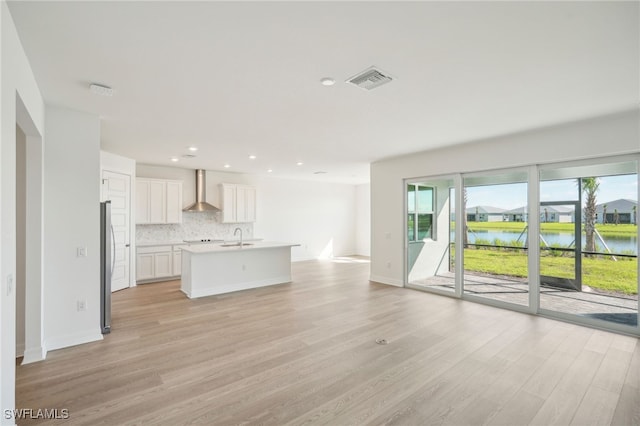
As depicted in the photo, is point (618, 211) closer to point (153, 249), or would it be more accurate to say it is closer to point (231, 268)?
point (231, 268)

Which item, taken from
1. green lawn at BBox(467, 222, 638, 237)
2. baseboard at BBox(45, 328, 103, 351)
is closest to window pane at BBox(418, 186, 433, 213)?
green lawn at BBox(467, 222, 638, 237)

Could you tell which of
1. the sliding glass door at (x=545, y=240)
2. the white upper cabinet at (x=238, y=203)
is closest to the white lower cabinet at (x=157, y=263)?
the white upper cabinet at (x=238, y=203)

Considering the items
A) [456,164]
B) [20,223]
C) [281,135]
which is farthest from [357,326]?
[20,223]

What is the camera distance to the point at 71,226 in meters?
3.33

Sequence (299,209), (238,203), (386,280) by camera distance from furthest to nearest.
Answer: (299,209) → (238,203) → (386,280)

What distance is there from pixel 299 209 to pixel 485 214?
5910 millimetres

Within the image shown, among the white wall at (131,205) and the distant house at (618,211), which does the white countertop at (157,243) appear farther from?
the distant house at (618,211)

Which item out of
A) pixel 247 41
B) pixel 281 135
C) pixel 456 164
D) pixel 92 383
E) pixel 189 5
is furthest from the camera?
pixel 456 164

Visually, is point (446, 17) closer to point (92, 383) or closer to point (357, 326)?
point (357, 326)

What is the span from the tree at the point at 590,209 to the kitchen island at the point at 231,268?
5002mm

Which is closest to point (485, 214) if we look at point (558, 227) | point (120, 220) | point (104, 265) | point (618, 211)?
point (558, 227)

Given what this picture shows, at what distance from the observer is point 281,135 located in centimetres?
449

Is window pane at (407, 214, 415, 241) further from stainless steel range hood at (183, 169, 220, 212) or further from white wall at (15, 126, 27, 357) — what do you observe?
white wall at (15, 126, 27, 357)

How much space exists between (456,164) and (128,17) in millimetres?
4908
